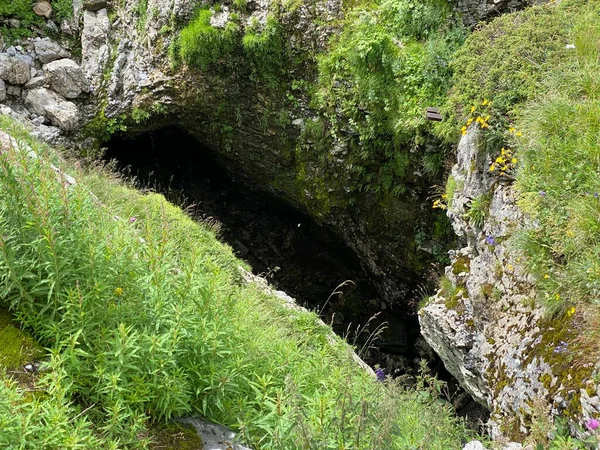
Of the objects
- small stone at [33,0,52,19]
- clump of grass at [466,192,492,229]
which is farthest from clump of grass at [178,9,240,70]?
clump of grass at [466,192,492,229]

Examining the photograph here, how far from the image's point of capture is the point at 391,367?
8961 millimetres

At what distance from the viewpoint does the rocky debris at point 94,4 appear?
408 inches

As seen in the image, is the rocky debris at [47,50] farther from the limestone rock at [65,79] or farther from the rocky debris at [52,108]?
the rocky debris at [52,108]

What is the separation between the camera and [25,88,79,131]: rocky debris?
969 centimetres

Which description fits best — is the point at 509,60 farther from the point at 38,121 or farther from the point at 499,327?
the point at 38,121

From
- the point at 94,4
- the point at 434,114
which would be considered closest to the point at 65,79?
the point at 94,4

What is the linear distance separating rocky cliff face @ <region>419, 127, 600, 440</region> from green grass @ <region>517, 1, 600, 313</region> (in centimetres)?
22

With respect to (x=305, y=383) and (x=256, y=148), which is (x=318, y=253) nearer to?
(x=256, y=148)

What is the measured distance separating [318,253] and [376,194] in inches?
108

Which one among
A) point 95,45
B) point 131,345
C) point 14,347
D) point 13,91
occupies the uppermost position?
point 95,45

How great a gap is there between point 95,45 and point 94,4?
2.99 ft

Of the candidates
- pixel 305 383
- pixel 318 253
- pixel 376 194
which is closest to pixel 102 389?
pixel 305 383

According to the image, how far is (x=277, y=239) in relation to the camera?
1106cm

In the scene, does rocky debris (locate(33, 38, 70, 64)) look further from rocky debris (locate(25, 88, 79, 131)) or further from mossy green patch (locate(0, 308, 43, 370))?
mossy green patch (locate(0, 308, 43, 370))
